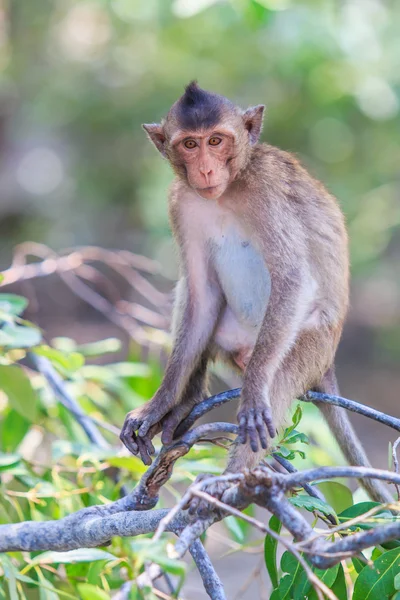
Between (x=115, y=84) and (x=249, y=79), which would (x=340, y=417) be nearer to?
(x=249, y=79)

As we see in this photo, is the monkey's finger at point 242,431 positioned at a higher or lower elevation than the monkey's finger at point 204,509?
higher

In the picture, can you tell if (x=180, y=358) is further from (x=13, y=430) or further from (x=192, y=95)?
(x=192, y=95)

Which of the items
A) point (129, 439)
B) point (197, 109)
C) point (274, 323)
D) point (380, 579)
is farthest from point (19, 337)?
point (380, 579)

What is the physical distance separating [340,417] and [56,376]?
59.1 inches

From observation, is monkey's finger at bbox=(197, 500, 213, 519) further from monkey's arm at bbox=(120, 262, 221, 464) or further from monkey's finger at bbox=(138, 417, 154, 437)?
monkey's finger at bbox=(138, 417, 154, 437)

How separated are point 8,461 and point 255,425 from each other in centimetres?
115

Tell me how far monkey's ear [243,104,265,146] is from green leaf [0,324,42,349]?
4.42ft

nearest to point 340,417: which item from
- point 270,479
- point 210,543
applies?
point 270,479

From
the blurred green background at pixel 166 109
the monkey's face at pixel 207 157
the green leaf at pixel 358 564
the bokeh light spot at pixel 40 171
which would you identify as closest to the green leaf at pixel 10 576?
the green leaf at pixel 358 564

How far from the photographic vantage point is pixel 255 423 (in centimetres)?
294

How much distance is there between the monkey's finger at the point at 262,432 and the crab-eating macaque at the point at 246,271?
5.0 inches

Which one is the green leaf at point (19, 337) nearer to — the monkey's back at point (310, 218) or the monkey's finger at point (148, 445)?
the monkey's finger at point (148, 445)

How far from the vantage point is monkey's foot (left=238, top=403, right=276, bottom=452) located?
2.90 m

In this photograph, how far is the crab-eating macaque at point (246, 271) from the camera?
11.1 ft
